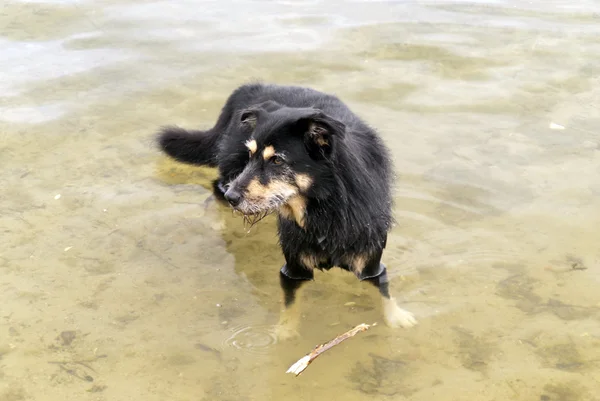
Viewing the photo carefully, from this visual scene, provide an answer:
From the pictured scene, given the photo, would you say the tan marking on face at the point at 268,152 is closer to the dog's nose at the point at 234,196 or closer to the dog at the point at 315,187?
the dog at the point at 315,187

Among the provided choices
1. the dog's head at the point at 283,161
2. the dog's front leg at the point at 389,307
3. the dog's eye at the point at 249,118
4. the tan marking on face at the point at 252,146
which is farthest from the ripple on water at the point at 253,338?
the dog's eye at the point at 249,118

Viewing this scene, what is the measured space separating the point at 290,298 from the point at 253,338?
369 mm

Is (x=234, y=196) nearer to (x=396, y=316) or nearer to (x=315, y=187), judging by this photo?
(x=315, y=187)

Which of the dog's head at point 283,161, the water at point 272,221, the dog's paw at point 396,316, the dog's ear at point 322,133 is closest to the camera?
the dog's ear at point 322,133

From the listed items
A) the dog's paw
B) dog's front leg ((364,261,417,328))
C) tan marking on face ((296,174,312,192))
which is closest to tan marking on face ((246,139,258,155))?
tan marking on face ((296,174,312,192))

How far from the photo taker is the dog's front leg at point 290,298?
4480 millimetres

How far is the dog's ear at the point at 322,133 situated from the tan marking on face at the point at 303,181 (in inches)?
6.0

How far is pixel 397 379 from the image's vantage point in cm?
407

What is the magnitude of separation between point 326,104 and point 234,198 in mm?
1185

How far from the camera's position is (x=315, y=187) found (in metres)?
3.94

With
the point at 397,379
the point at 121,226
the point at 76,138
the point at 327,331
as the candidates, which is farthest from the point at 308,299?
the point at 76,138

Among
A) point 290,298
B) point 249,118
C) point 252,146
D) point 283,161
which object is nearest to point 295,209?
point 283,161

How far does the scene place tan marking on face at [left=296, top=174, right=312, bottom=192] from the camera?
3896mm

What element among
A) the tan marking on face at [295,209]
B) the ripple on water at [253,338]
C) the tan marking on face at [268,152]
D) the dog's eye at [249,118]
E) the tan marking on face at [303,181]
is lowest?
the ripple on water at [253,338]
